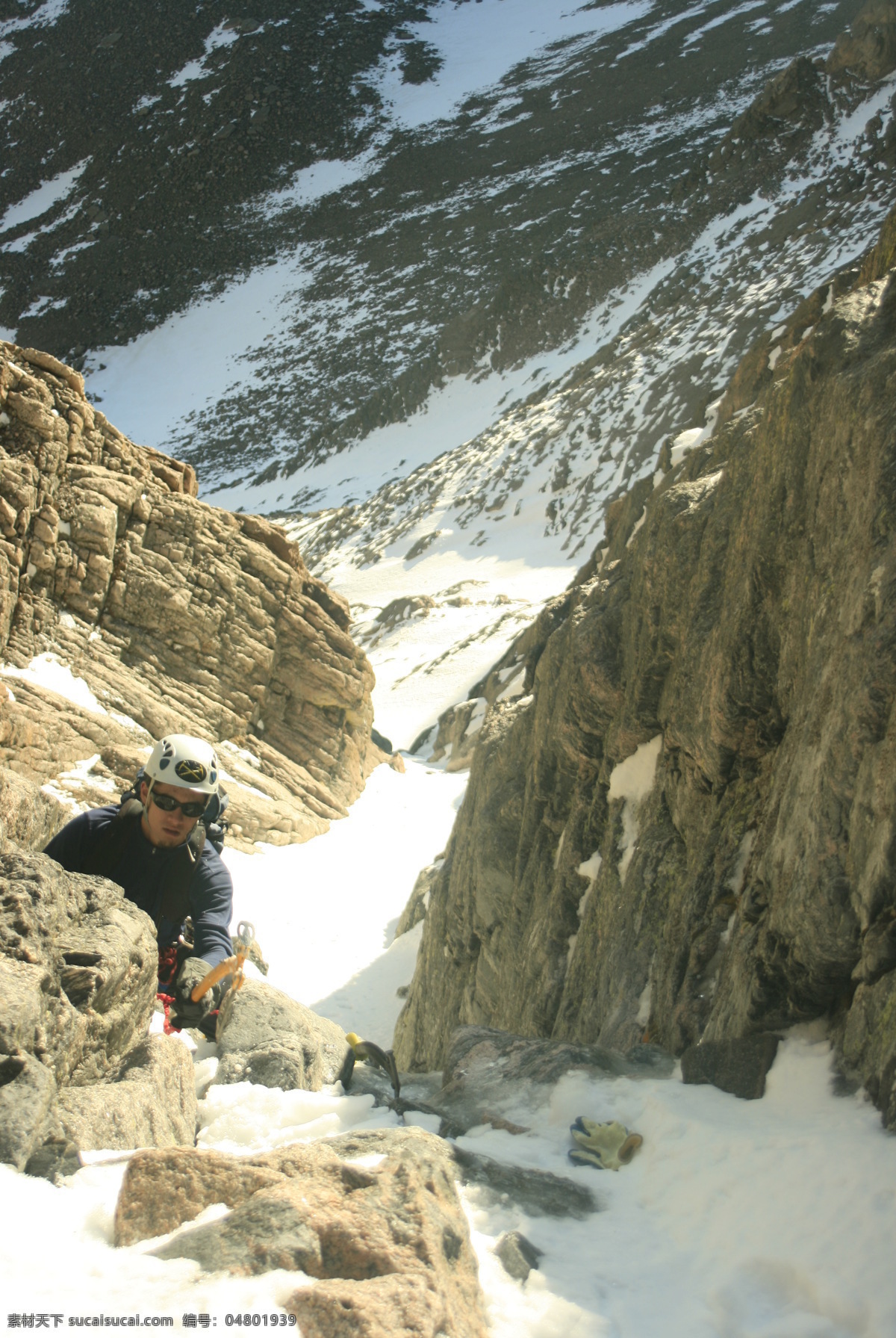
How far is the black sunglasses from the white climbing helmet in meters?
0.06

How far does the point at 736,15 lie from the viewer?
111m

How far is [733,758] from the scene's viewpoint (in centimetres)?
505

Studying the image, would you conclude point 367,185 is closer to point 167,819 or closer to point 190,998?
point 167,819

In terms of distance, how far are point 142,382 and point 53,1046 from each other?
11765 cm

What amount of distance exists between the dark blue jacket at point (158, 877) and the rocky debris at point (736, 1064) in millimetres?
2453

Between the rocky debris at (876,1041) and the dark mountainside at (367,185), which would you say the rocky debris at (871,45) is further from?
the rocky debris at (876,1041)

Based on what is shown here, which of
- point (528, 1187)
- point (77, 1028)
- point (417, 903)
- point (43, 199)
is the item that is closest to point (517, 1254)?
point (528, 1187)

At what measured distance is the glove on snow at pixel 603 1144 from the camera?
10.8 ft

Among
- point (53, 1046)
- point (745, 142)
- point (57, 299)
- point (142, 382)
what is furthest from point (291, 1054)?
point (57, 299)

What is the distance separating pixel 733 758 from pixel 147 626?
1276cm

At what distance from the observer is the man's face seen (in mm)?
4402

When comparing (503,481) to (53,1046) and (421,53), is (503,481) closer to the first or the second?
(53,1046)

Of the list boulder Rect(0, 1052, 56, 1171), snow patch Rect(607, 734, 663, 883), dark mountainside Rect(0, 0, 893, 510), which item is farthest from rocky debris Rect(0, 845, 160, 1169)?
dark mountainside Rect(0, 0, 893, 510)

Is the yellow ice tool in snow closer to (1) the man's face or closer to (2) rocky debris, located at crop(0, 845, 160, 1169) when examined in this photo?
(2) rocky debris, located at crop(0, 845, 160, 1169)
